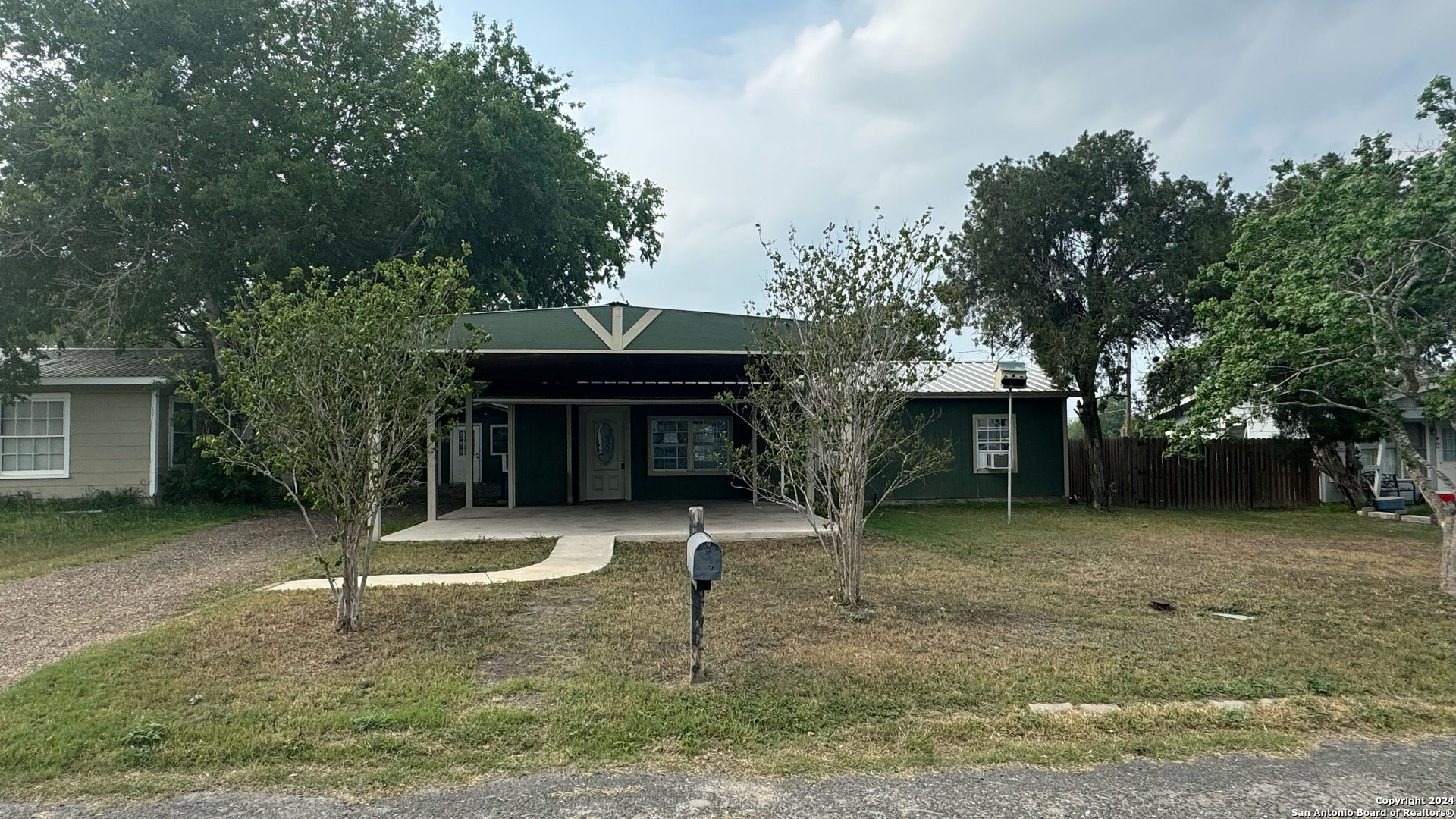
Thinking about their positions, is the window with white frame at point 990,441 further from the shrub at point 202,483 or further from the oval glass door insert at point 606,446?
the shrub at point 202,483

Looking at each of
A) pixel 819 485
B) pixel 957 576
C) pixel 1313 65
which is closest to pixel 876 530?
pixel 957 576

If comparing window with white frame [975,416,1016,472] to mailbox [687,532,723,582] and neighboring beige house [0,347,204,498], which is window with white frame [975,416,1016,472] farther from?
neighboring beige house [0,347,204,498]

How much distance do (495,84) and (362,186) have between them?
324 cm

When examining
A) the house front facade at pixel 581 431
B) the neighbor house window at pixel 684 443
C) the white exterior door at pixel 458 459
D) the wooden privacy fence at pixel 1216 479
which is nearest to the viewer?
the house front facade at pixel 581 431

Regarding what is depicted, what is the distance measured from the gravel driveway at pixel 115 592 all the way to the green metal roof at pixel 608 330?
3.65 meters

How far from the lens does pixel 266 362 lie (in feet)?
17.9

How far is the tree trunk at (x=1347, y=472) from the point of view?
15.8 m

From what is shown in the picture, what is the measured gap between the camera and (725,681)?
4.52 m

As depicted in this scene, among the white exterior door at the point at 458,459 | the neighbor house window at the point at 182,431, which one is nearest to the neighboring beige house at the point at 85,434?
the neighbor house window at the point at 182,431

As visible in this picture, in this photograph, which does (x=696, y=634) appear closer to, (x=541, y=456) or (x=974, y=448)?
(x=541, y=456)

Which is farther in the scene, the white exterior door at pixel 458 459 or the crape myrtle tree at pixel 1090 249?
the white exterior door at pixel 458 459

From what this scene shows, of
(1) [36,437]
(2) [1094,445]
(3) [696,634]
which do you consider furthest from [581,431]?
(3) [696,634]

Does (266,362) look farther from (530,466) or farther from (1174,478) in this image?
(1174,478)

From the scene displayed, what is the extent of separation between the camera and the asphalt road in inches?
119
